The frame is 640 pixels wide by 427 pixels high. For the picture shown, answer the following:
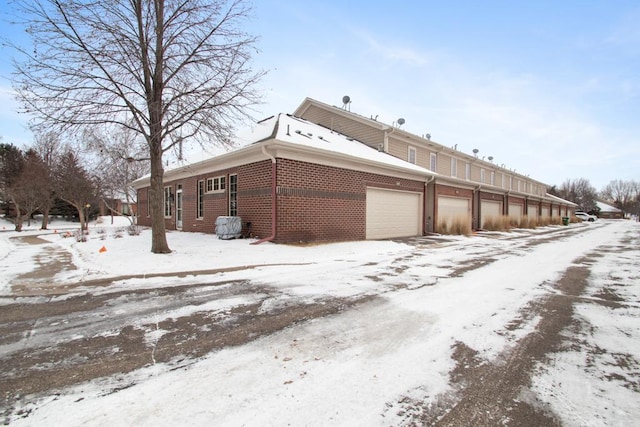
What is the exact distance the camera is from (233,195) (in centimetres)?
1293

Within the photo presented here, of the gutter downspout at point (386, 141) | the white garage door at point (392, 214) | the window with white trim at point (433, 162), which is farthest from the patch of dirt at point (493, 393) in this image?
the window with white trim at point (433, 162)

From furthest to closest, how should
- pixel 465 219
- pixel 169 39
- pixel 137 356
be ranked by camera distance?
pixel 465 219 → pixel 169 39 → pixel 137 356

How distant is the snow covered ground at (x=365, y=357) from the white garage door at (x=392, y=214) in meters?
7.12

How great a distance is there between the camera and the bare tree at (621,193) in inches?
3890

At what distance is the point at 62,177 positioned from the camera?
23.1 meters

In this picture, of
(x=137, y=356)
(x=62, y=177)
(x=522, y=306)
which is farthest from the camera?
(x=62, y=177)

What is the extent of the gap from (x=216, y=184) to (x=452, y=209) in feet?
46.5

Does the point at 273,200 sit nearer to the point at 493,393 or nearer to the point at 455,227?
the point at 493,393

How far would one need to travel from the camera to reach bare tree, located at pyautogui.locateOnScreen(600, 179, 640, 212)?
98.8 m

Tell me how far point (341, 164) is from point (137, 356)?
10.2m

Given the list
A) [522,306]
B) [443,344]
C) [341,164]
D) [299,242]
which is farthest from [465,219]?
[443,344]

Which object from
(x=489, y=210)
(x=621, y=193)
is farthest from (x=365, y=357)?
(x=621, y=193)

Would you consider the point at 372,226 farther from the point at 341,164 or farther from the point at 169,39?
the point at 169,39

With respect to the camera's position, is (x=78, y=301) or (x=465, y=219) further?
(x=465, y=219)
